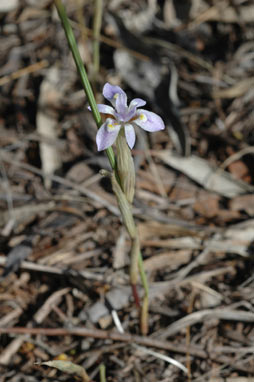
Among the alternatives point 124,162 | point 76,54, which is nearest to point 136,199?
point 124,162

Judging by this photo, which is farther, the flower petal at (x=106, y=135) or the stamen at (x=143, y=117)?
the stamen at (x=143, y=117)

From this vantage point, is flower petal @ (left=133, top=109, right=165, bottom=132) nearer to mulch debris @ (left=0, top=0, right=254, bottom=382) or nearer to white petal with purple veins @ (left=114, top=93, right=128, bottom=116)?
white petal with purple veins @ (left=114, top=93, right=128, bottom=116)

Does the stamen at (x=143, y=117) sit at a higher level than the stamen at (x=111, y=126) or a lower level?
lower

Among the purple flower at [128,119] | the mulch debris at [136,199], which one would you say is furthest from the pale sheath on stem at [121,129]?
the mulch debris at [136,199]

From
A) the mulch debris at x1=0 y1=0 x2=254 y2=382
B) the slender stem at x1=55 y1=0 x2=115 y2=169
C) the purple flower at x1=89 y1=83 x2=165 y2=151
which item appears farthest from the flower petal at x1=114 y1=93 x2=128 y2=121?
the mulch debris at x1=0 y1=0 x2=254 y2=382

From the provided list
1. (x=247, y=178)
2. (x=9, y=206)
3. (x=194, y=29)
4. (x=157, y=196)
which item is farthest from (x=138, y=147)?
(x=194, y=29)

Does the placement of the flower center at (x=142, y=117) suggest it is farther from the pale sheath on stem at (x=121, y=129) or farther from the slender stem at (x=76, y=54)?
the slender stem at (x=76, y=54)

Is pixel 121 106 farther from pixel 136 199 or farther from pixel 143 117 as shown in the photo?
pixel 136 199
